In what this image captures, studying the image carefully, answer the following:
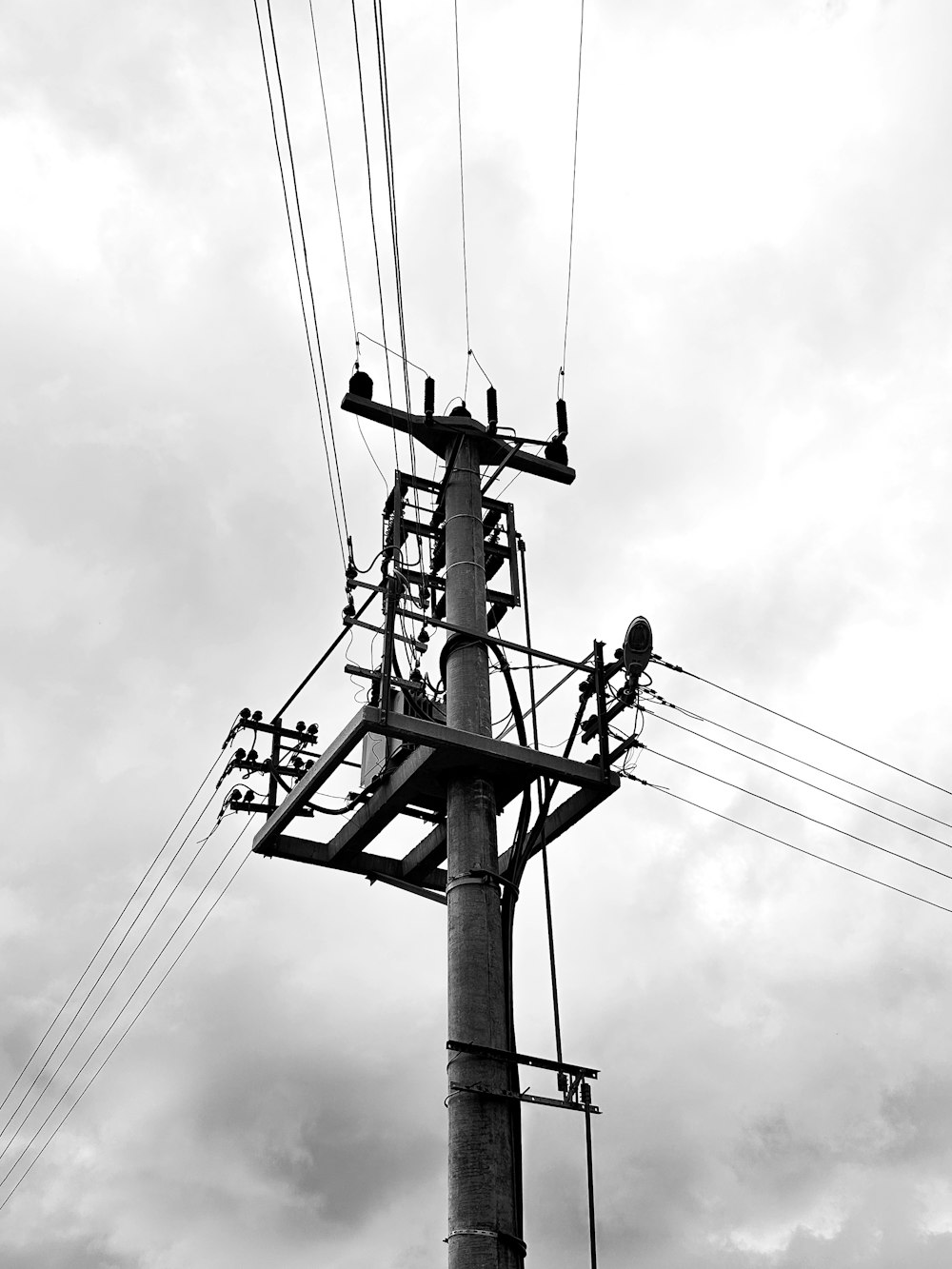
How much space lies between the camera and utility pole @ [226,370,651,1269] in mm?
12422

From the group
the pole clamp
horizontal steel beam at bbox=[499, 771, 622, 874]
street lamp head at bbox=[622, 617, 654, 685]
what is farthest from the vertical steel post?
street lamp head at bbox=[622, 617, 654, 685]

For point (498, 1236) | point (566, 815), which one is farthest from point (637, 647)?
point (498, 1236)

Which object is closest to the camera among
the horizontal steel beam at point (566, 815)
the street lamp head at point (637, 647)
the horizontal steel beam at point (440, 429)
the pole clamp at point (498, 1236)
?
the pole clamp at point (498, 1236)

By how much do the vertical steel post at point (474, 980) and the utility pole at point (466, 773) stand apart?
1cm

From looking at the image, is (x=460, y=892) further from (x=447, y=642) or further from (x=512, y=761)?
(x=447, y=642)

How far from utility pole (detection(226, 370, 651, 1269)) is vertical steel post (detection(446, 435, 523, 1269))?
1cm

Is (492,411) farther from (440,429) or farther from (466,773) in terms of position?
(466,773)

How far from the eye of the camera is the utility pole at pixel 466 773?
12.4 m

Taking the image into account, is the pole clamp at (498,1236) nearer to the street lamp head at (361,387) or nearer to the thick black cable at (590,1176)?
the thick black cable at (590,1176)

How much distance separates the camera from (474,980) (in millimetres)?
12906

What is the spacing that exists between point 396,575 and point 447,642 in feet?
3.08

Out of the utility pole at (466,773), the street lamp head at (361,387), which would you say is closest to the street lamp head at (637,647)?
the utility pole at (466,773)

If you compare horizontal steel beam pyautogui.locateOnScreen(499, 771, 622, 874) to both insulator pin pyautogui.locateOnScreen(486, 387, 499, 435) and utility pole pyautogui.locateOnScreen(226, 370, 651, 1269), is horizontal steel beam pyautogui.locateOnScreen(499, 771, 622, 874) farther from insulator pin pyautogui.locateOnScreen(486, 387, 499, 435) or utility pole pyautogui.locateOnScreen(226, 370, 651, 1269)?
insulator pin pyautogui.locateOnScreen(486, 387, 499, 435)

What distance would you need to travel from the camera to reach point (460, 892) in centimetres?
1340
